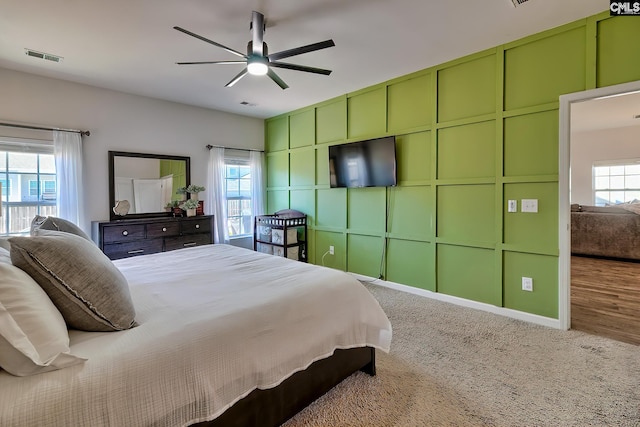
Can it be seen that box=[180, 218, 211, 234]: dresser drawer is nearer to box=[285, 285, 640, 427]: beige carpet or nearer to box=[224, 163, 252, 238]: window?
box=[224, 163, 252, 238]: window

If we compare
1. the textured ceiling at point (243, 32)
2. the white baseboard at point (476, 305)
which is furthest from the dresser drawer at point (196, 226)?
the white baseboard at point (476, 305)

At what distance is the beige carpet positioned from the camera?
5.62 ft

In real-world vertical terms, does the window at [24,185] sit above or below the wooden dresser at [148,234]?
above

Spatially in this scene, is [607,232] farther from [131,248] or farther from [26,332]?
[131,248]

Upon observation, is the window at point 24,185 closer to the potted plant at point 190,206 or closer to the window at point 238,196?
the potted plant at point 190,206

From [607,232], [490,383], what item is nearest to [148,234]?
[490,383]

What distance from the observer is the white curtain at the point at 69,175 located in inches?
145

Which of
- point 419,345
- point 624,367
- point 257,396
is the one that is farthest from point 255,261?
point 624,367

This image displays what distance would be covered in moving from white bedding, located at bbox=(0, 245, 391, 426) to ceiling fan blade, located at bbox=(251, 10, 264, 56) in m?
1.76

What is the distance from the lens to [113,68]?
3.43 metres

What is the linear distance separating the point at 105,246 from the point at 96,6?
102 inches

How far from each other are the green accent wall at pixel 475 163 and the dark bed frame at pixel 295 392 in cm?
196

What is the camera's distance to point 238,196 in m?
5.50

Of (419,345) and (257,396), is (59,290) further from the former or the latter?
(419,345)
